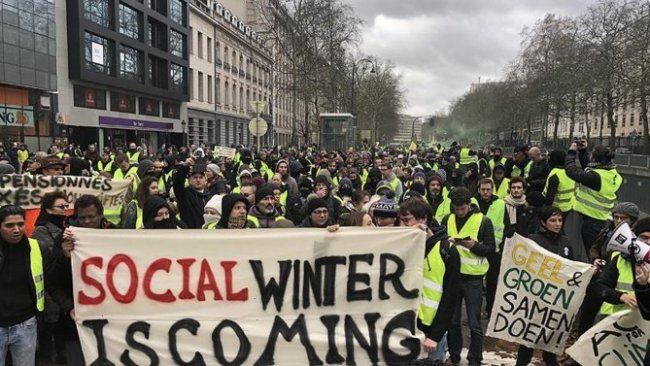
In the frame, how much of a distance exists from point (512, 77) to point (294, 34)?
32.3 m

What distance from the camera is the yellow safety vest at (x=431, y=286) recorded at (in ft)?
12.4

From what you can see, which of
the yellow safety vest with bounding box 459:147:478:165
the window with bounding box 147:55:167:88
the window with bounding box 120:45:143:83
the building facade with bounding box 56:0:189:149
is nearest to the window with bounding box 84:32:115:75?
the building facade with bounding box 56:0:189:149

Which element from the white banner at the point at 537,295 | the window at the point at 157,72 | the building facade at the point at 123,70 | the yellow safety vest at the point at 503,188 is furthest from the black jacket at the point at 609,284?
the window at the point at 157,72

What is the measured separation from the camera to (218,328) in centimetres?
378

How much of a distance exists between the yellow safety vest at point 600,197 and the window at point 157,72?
37773mm

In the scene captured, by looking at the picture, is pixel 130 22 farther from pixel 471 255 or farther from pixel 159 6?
pixel 471 255

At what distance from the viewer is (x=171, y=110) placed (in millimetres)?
44031

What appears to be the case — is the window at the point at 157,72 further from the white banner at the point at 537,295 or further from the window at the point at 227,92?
the white banner at the point at 537,295

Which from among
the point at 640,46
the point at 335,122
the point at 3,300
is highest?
the point at 640,46

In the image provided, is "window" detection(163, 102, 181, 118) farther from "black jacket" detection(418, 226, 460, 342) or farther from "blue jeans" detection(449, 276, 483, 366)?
"black jacket" detection(418, 226, 460, 342)

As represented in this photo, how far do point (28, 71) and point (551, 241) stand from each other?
2781 centimetres

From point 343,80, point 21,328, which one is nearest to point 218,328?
point 21,328

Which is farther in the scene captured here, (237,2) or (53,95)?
(237,2)

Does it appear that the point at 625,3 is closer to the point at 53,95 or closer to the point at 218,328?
the point at 53,95
